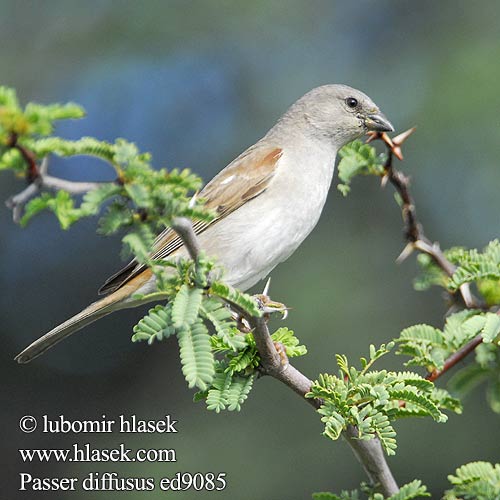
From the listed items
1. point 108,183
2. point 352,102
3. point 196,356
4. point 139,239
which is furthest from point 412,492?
point 352,102

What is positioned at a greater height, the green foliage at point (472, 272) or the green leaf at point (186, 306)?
the green foliage at point (472, 272)

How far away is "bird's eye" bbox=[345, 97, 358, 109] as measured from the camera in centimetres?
481

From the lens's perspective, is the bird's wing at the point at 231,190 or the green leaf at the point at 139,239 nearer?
the green leaf at the point at 139,239

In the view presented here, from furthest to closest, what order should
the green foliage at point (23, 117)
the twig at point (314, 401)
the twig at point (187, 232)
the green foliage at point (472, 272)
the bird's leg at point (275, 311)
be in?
the green foliage at point (472, 272)
the bird's leg at point (275, 311)
the twig at point (314, 401)
the twig at point (187, 232)
the green foliage at point (23, 117)

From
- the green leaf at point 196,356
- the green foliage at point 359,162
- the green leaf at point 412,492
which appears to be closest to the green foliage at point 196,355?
the green leaf at point 196,356

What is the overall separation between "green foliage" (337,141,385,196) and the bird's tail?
50.9 inches

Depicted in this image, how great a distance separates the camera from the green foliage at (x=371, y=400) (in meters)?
2.42

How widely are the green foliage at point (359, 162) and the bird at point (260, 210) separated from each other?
67 cm

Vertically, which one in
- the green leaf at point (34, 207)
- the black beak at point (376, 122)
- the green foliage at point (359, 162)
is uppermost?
the black beak at point (376, 122)

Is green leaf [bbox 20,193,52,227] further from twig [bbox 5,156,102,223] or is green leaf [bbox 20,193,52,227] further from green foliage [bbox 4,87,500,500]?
twig [bbox 5,156,102,223]

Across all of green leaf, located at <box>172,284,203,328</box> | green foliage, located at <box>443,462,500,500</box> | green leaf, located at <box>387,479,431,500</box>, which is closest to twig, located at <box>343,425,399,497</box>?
green leaf, located at <box>387,479,431,500</box>

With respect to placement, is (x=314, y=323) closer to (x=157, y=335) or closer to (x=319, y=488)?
(x=319, y=488)

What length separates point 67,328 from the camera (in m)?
3.76

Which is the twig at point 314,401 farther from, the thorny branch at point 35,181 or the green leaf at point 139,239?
→ the thorny branch at point 35,181
